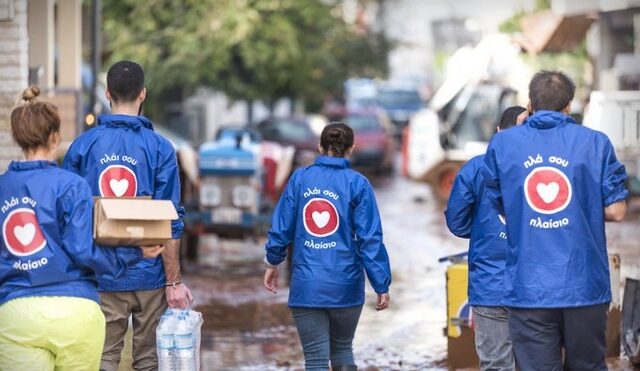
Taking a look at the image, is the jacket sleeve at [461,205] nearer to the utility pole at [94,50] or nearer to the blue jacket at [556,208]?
the blue jacket at [556,208]

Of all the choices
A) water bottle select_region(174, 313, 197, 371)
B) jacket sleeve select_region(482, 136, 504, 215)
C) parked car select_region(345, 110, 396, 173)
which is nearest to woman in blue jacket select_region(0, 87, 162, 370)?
water bottle select_region(174, 313, 197, 371)

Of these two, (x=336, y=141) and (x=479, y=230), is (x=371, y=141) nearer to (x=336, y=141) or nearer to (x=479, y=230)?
(x=336, y=141)

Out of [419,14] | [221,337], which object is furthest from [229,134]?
[419,14]

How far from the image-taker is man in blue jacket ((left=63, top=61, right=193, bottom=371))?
738 centimetres

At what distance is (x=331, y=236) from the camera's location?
8094 mm

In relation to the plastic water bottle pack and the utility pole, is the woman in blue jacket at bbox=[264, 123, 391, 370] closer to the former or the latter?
the plastic water bottle pack

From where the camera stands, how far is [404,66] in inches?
3622

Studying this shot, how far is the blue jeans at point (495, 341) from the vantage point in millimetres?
7590

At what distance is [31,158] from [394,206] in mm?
22291

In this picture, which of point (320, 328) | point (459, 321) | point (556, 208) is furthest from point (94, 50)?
point (556, 208)

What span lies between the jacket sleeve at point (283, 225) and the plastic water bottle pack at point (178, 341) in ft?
3.05

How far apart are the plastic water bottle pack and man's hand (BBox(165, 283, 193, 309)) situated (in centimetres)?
7

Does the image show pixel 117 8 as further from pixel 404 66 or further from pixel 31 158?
pixel 404 66

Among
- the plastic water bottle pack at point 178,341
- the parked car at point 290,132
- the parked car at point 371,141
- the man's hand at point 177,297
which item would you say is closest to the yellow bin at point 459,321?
the man's hand at point 177,297
